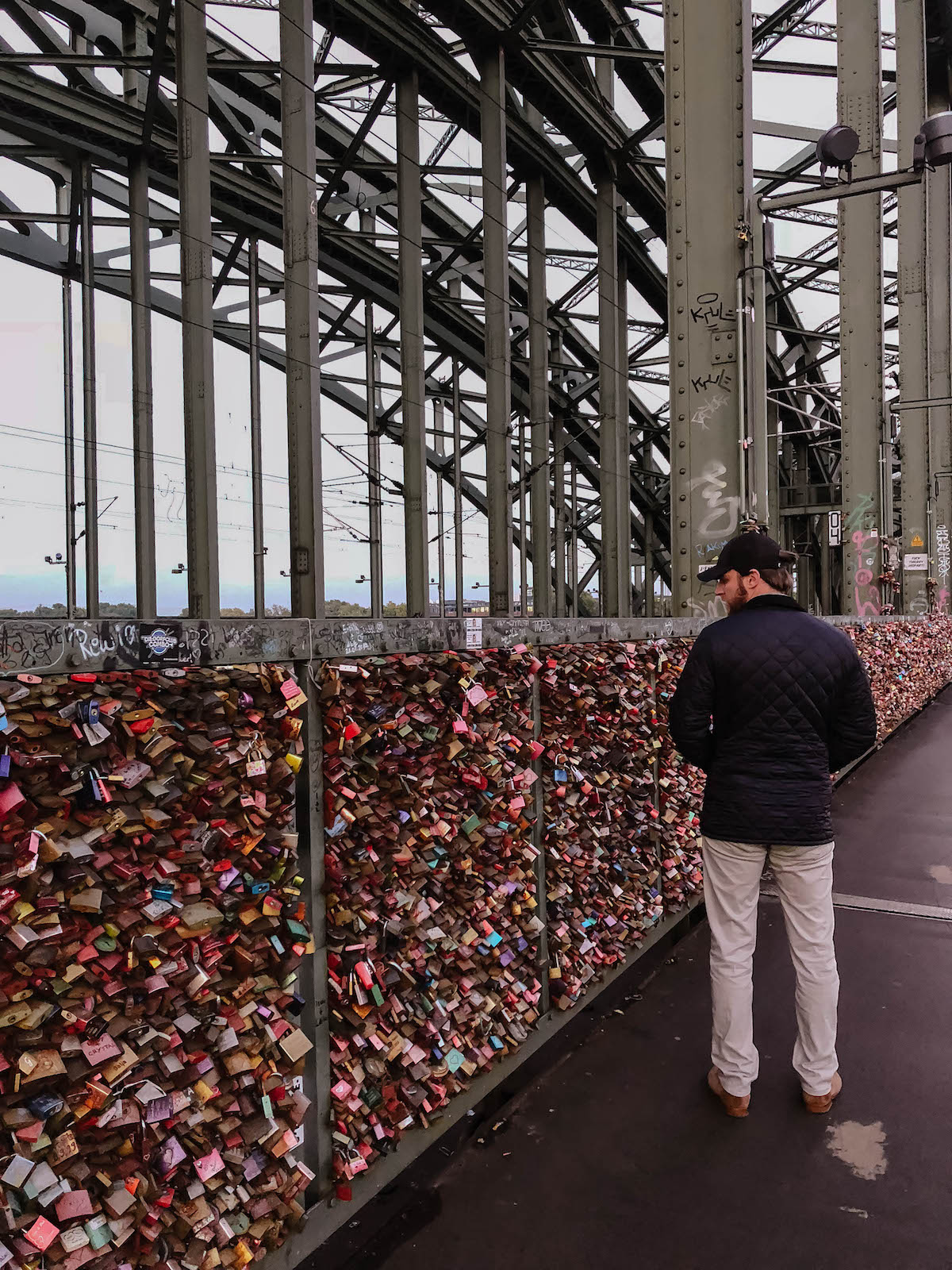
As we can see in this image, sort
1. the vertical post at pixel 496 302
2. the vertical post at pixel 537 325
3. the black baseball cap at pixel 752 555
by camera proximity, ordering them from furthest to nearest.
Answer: the vertical post at pixel 537 325 → the vertical post at pixel 496 302 → the black baseball cap at pixel 752 555

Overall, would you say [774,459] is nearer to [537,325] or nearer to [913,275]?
[913,275]

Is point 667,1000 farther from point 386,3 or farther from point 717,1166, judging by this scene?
point 386,3

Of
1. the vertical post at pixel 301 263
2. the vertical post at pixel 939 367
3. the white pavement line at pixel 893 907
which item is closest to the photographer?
the white pavement line at pixel 893 907

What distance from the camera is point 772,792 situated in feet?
10.0

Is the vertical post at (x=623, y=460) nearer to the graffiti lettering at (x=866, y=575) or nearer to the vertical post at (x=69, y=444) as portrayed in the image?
the graffiti lettering at (x=866, y=575)

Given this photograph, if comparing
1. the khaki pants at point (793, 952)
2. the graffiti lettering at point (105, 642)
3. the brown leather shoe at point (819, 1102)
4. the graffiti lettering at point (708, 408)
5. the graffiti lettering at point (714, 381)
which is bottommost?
the brown leather shoe at point (819, 1102)

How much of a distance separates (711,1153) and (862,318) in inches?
636

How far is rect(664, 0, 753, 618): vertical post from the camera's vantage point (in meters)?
6.28

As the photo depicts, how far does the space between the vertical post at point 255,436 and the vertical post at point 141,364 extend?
1.59m

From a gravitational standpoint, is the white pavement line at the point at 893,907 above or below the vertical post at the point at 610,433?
below

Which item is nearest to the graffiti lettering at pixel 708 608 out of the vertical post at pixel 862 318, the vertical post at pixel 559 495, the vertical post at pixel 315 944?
the vertical post at pixel 315 944

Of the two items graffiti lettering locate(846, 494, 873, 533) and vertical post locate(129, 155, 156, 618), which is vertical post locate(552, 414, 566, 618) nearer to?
graffiti lettering locate(846, 494, 873, 533)

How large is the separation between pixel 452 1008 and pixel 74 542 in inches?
449

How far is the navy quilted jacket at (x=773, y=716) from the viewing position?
3066 mm
